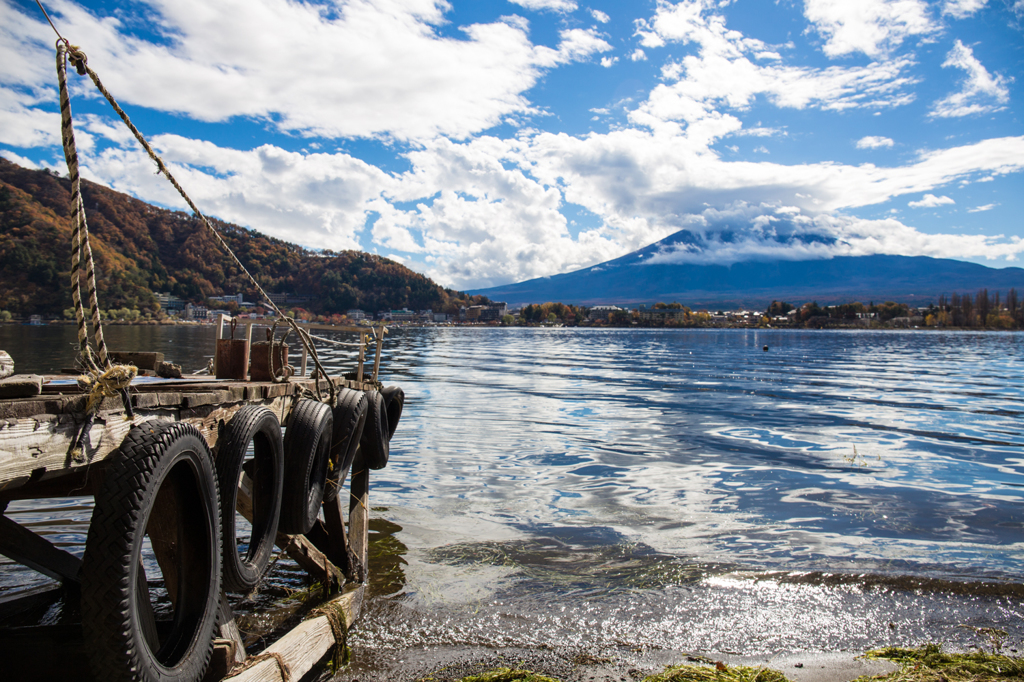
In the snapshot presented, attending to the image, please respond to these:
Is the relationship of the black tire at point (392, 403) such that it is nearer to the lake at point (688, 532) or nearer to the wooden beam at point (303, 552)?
the lake at point (688, 532)

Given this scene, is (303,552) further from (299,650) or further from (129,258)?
(129,258)

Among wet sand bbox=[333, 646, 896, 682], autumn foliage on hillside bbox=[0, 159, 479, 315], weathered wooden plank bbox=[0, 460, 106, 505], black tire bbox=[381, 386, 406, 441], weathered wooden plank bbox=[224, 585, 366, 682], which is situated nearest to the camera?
weathered wooden plank bbox=[0, 460, 106, 505]

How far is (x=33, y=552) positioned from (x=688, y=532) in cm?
875

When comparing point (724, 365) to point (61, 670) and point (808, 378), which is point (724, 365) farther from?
point (61, 670)

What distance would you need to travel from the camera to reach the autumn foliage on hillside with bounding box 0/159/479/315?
6569 cm

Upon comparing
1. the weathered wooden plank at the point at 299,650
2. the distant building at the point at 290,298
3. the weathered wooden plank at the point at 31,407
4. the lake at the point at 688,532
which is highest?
the distant building at the point at 290,298

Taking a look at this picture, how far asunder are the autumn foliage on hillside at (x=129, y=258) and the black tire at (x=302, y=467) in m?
37.0

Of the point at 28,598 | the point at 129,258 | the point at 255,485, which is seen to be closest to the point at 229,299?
the point at 129,258

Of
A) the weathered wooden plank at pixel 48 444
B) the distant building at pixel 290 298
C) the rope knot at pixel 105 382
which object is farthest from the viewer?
the distant building at pixel 290 298

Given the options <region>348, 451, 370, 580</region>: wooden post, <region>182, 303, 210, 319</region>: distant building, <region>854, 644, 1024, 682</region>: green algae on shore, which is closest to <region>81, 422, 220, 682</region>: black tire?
<region>348, 451, 370, 580</region>: wooden post

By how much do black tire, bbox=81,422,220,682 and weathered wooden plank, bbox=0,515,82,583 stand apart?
307 cm

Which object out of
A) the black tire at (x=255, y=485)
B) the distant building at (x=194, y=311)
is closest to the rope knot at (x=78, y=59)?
the black tire at (x=255, y=485)

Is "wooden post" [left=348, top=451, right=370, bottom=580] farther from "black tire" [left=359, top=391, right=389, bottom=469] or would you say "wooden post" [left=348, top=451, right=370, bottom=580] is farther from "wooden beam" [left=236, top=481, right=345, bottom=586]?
"wooden beam" [left=236, top=481, right=345, bottom=586]

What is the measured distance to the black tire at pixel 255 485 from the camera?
439cm
